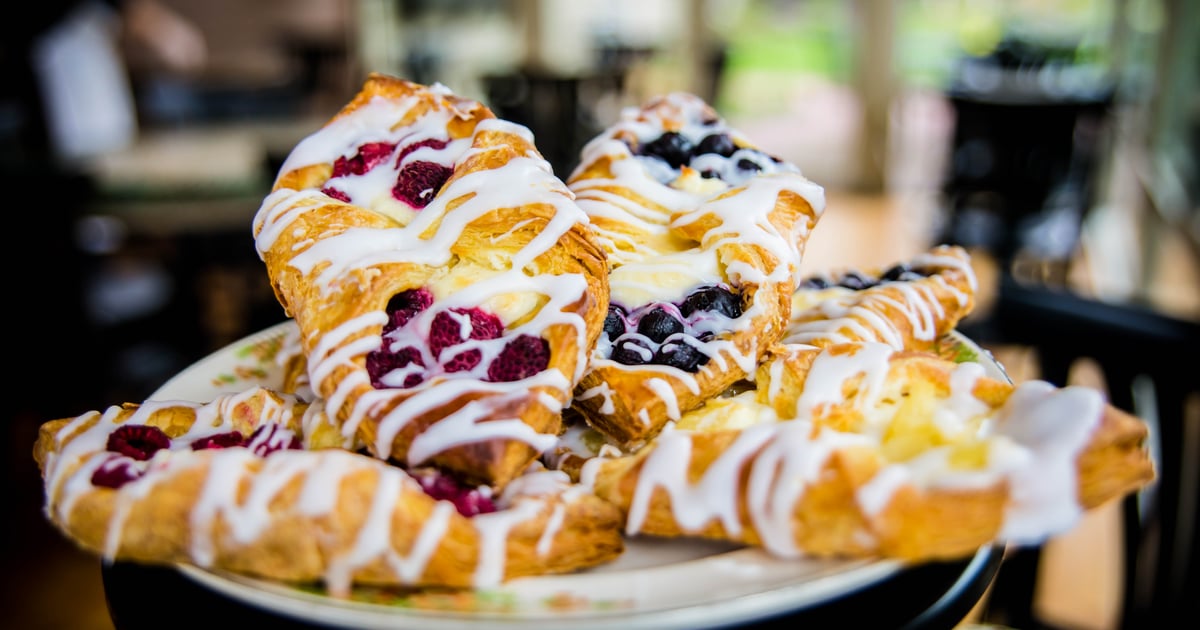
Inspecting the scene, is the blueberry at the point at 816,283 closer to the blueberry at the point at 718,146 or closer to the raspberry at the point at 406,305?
the blueberry at the point at 718,146

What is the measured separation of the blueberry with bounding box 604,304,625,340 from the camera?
99cm

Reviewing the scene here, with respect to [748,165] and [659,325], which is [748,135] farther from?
[659,325]

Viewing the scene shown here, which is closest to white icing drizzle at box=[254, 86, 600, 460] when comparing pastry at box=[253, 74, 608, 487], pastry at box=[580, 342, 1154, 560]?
pastry at box=[253, 74, 608, 487]

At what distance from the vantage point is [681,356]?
932 millimetres

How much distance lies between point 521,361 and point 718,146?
1.54 ft

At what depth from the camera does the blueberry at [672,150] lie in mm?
1197

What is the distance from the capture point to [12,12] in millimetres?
4004

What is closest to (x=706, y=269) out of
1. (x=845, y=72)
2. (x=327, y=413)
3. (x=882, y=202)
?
(x=327, y=413)

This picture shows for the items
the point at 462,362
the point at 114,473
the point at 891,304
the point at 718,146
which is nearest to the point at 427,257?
the point at 462,362

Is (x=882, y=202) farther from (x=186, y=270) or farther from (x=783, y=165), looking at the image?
(x=783, y=165)

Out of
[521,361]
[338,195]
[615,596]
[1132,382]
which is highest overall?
[338,195]

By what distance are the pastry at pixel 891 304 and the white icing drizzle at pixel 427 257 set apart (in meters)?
0.33

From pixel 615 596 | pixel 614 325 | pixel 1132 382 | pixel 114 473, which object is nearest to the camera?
pixel 615 596

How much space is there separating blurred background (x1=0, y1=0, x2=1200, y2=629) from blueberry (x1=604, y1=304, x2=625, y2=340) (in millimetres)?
1030
